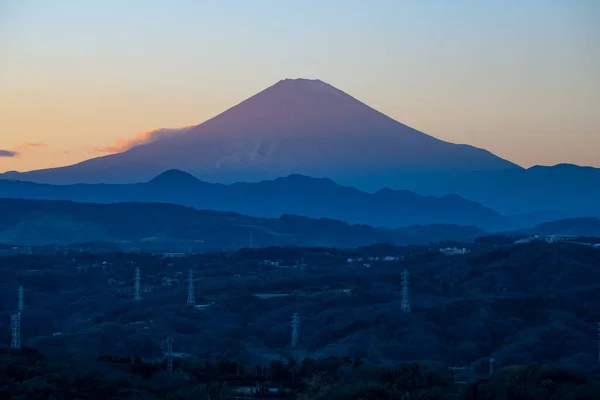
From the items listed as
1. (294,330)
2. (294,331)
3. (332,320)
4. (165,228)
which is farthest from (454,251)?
(165,228)

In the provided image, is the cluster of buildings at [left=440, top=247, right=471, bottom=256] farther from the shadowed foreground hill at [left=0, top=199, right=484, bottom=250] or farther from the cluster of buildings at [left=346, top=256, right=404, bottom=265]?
the shadowed foreground hill at [left=0, top=199, right=484, bottom=250]

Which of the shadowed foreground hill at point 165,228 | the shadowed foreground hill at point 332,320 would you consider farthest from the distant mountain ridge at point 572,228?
the shadowed foreground hill at point 332,320

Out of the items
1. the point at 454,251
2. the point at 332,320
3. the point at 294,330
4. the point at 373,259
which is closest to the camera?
the point at 294,330

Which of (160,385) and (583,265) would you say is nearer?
(160,385)

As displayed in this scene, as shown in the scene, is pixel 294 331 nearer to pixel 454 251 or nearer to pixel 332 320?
pixel 332 320

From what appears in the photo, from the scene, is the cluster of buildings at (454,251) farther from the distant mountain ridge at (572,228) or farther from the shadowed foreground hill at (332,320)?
the distant mountain ridge at (572,228)

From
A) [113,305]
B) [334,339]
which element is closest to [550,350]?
[334,339]

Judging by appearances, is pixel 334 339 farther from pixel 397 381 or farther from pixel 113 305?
pixel 397 381

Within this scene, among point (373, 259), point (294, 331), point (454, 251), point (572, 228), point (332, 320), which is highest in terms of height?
point (572, 228)

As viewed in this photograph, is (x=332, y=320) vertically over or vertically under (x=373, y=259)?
under
